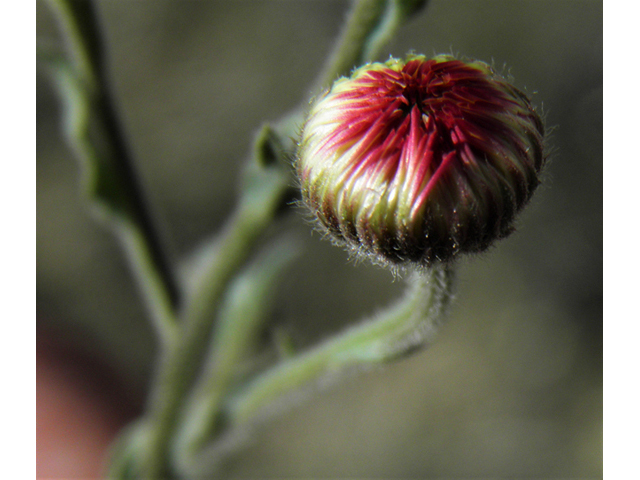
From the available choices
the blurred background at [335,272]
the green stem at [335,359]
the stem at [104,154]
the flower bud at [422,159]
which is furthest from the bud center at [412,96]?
the blurred background at [335,272]

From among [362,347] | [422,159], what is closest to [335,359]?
[362,347]

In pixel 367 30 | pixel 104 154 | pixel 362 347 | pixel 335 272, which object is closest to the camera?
pixel 367 30

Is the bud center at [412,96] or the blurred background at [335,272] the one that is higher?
the bud center at [412,96]

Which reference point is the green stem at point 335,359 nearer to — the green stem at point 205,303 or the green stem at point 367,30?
the green stem at point 205,303

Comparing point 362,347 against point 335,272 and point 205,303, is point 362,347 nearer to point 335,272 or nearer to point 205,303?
point 205,303

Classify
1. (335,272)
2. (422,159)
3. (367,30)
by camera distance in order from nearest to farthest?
(422,159) → (367,30) → (335,272)

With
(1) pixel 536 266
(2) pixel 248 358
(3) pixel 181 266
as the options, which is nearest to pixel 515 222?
(2) pixel 248 358

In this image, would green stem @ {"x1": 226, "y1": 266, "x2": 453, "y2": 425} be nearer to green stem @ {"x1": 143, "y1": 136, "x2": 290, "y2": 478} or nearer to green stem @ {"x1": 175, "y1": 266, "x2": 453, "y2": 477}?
green stem @ {"x1": 175, "y1": 266, "x2": 453, "y2": 477}
